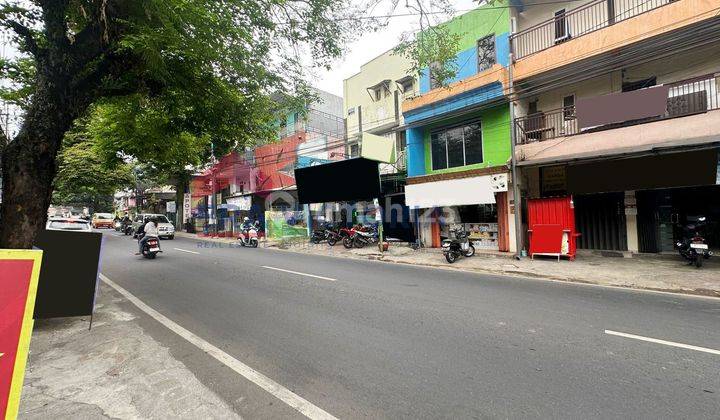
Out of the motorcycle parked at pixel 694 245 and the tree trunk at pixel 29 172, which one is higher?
the tree trunk at pixel 29 172

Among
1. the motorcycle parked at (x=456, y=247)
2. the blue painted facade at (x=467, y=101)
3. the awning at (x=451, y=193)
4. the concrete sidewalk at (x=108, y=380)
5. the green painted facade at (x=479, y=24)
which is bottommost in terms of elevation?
the concrete sidewalk at (x=108, y=380)

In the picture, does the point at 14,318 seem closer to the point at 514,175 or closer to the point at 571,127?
the point at 514,175

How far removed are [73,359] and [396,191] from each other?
14.6 m

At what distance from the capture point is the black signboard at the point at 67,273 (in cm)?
504

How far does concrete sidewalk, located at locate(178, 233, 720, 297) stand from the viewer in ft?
24.9

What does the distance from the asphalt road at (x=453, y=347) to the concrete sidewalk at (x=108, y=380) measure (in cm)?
22

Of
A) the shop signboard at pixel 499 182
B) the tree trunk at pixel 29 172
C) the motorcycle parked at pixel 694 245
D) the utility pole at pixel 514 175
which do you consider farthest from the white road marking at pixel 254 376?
the shop signboard at pixel 499 182

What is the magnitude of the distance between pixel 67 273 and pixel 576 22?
51.1 ft

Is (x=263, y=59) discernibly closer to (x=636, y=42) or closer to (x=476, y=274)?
(x=476, y=274)

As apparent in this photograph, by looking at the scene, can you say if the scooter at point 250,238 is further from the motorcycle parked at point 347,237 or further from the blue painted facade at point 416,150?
the blue painted facade at point 416,150

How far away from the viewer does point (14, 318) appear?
97.5 inches

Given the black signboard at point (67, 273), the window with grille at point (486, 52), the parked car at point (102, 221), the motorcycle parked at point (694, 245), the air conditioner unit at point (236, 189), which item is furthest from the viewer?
the parked car at point (102, 221)

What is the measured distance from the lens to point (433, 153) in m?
15.4

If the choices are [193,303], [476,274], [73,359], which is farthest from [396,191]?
[73,359]
